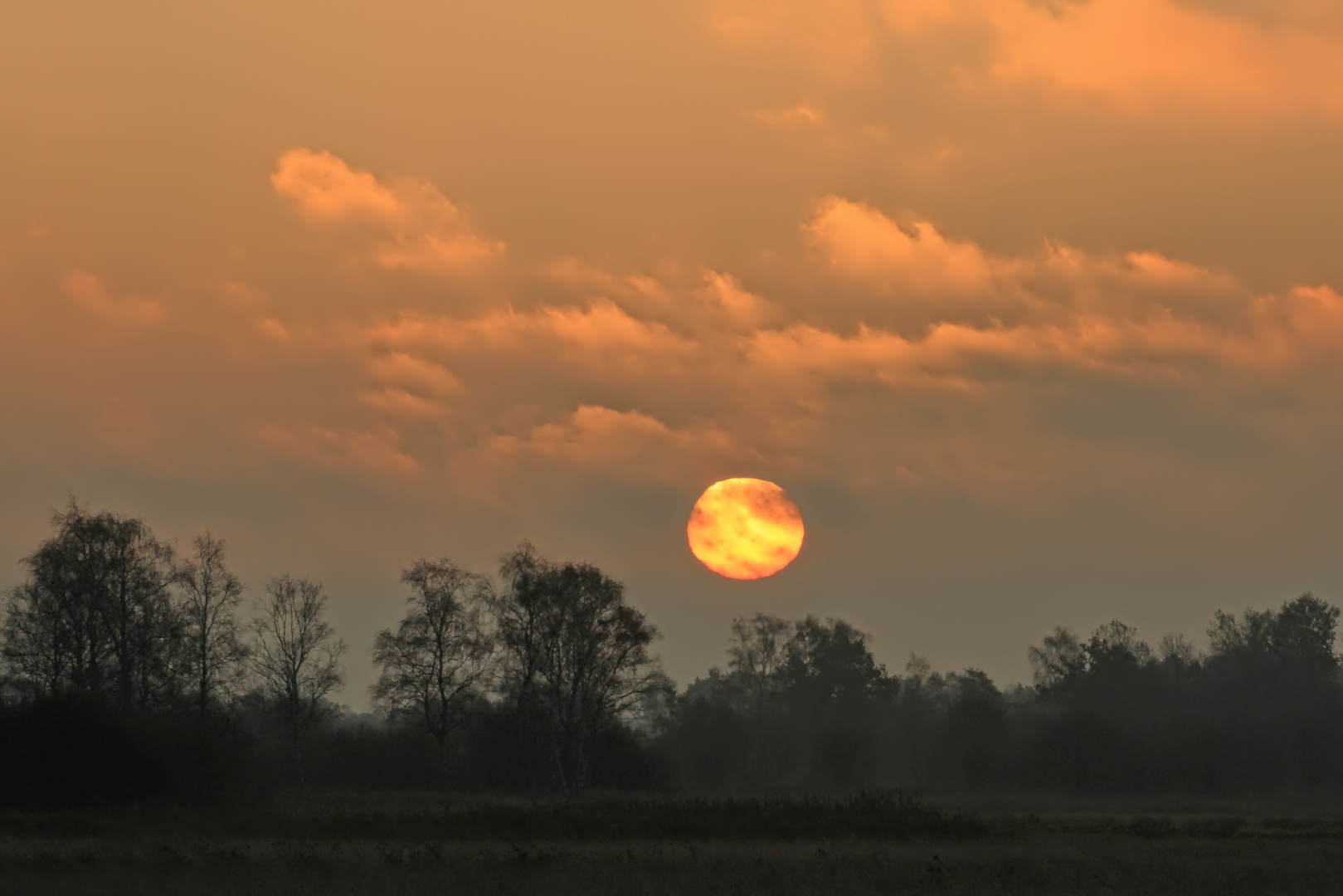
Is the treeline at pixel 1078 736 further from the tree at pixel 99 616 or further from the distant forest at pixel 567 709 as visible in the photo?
the tree at pixel 99 616

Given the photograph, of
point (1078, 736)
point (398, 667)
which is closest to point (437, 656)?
point (398, 667)

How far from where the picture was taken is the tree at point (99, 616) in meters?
61.5

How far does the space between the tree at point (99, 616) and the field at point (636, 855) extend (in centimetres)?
2041

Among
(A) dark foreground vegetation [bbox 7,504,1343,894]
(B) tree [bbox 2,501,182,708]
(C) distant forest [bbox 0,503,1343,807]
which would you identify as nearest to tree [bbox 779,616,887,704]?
(A) dark foreground vegetation [bbox 7,504,1343,894]

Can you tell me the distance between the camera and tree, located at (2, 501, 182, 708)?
61.5 meters

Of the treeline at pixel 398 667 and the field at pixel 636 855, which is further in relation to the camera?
the treeline at pixel 398 667

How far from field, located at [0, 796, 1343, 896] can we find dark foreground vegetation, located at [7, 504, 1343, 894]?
15 cm

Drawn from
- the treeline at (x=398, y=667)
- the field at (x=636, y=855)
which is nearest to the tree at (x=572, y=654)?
the treeline at (x=398, y=667)

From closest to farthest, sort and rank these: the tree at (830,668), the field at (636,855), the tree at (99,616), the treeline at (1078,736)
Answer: the field at (636,855)
the tree at (99,616)
the treeline at (1078,736)
the tree at (830,668)

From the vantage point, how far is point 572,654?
79.1 m

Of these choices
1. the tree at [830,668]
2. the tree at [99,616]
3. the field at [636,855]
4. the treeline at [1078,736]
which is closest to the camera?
the field at [636,855]

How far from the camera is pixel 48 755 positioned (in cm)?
4541

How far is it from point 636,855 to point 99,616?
43.2 meters

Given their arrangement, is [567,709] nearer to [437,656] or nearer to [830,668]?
[437,656]
